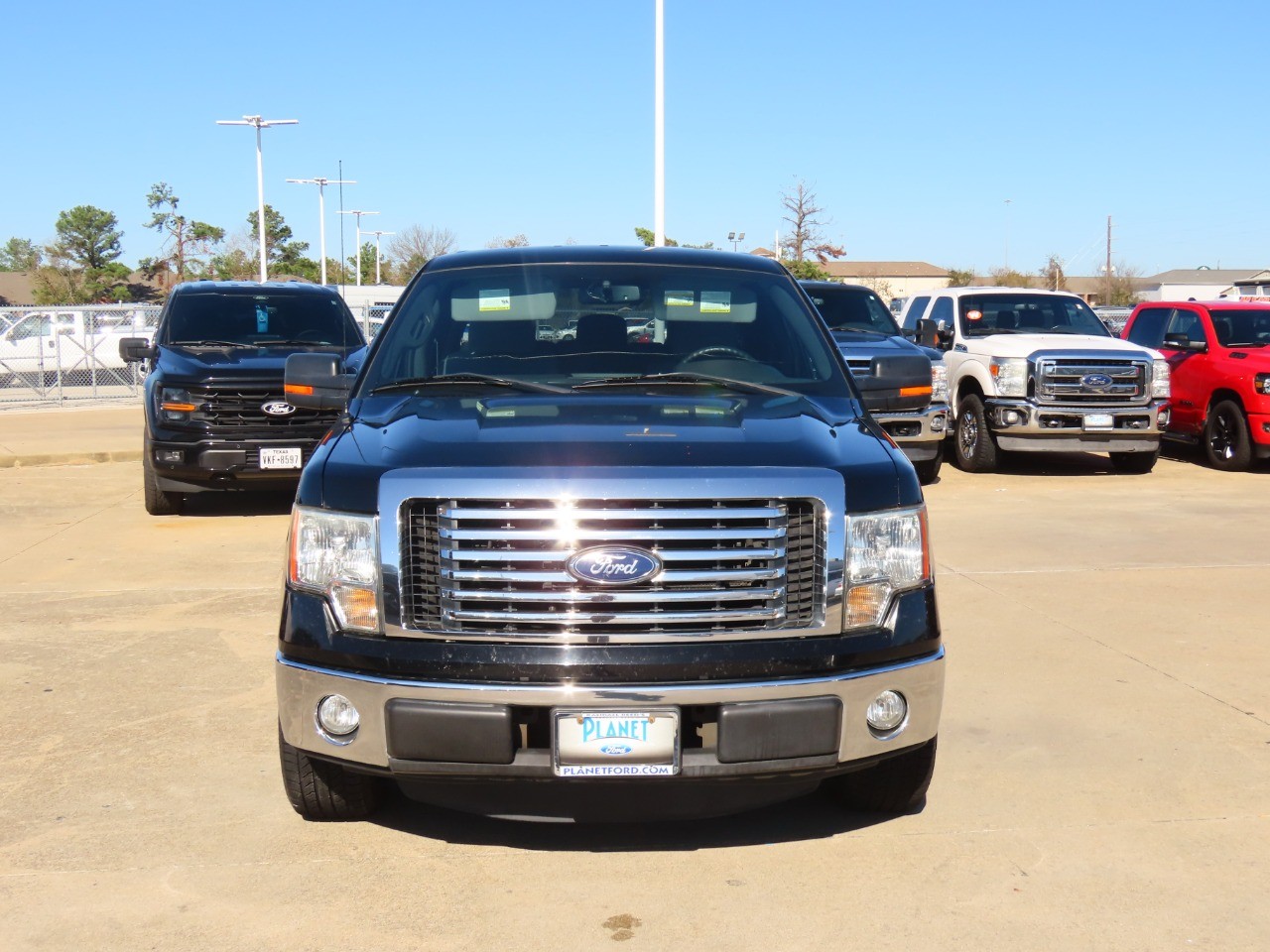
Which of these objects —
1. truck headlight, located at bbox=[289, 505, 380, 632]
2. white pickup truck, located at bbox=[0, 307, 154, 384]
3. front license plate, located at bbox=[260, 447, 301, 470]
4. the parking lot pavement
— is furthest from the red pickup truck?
white pickup truck, located at bbox=[0, 307, 154, 384]

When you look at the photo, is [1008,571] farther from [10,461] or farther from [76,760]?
[10,461]

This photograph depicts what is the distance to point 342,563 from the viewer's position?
150 inches

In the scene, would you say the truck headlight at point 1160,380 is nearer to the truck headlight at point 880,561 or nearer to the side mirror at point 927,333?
the side mirror at point 927,333

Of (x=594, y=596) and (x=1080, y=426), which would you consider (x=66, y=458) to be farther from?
(x=594, y=596)

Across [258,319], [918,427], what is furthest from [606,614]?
[918,427]

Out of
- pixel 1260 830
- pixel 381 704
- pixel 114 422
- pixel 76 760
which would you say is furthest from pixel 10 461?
pixel 1260 830

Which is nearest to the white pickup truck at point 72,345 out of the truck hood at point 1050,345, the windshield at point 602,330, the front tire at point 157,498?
the front tire at point 157,498

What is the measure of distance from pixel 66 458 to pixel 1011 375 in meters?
10.4

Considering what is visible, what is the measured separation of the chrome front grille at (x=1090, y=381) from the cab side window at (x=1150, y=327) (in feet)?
7.87

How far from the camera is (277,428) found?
10.8 meters

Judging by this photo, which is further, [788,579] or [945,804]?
[945,804]

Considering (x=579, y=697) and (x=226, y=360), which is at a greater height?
(x=226, y=360)

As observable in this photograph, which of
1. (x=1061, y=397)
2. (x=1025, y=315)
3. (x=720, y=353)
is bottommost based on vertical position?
(x=1061, y=397)

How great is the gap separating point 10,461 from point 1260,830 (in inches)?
547
